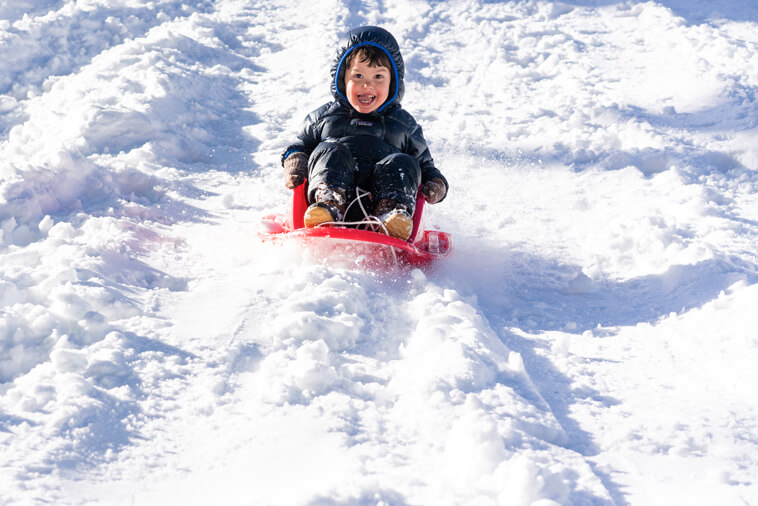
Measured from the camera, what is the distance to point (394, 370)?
2121 mm

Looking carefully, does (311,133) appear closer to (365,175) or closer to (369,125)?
(369,125)

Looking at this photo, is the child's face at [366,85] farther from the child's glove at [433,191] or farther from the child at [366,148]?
the child's glove at [433,191]

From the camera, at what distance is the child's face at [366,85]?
3.34 meters

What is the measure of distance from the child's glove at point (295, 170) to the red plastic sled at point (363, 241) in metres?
0.04

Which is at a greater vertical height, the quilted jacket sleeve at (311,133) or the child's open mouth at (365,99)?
the child's open mouth at (365,99)

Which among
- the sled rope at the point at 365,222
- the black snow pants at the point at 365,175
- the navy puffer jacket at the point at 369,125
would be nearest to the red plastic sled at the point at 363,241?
the sled rope at the point at 365,222

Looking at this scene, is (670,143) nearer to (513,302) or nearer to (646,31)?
(513,302)

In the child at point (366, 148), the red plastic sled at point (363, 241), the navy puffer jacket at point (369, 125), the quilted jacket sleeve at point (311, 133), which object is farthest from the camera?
the quilted jacket sleeve at point (311, 133)

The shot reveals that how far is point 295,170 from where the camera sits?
3246 mm

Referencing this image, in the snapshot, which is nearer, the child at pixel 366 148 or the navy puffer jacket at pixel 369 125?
the child at pixel 366 148

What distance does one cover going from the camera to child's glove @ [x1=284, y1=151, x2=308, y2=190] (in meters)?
3.22

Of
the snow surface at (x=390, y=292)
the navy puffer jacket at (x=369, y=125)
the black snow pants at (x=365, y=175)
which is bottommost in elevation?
the snow surface at (x=390, y=292)

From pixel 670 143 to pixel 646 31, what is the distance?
263 cm

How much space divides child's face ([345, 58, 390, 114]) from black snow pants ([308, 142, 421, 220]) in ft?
1.08
